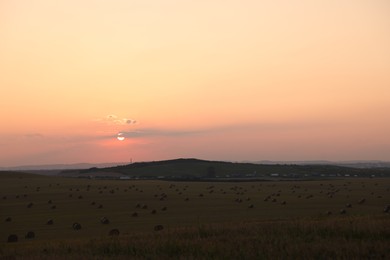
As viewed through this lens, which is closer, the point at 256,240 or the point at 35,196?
the point at 256,240

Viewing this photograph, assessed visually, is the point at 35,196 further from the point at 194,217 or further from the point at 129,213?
the point at 194,217

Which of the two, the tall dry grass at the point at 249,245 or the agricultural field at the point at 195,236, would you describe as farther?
the agricultural field at the point at 195,236

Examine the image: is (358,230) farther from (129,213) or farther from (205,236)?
(129,213)

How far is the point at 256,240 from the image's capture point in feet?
61.5

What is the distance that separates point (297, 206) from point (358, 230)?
23.8 meters

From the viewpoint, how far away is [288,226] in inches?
858

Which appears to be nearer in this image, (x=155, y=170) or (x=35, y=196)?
(x=35, y=196)

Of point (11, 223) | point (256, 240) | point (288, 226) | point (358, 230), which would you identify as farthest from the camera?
point (11, 223)

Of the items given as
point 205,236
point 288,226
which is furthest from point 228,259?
point 288,226

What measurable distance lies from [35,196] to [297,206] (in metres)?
31.8

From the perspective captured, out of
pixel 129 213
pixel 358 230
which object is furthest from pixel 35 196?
pixel 358 230

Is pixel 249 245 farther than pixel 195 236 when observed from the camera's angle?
No

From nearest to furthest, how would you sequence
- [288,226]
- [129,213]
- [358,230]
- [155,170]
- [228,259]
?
[228,259] → [358,230] → [288,226] → [129,213] → [155,170]

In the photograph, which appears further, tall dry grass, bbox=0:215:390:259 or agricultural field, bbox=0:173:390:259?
agricultural field, bbox=0:173:390:259
